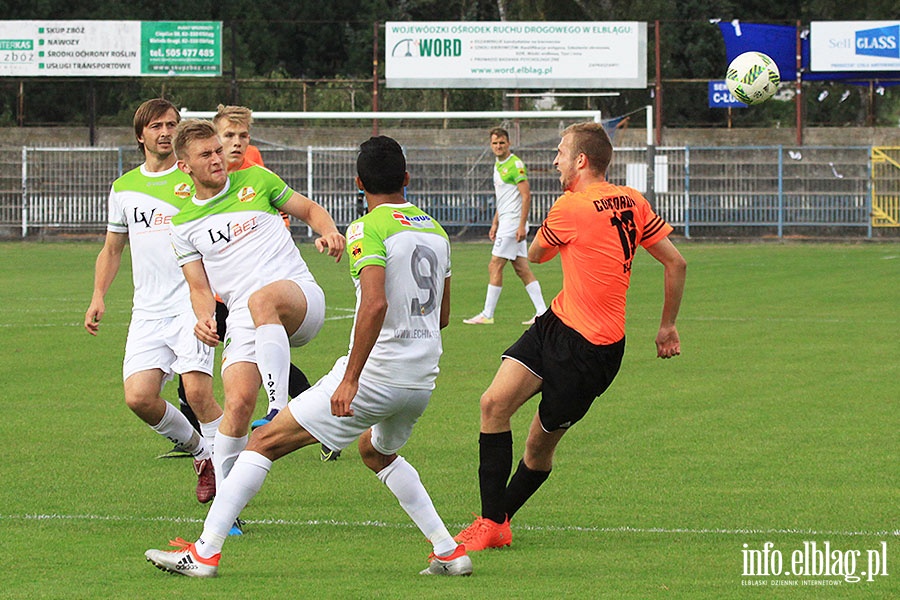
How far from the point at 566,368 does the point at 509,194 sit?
1142 centimetres

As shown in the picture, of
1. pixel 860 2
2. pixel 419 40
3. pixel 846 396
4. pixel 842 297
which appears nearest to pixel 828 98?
pixel 860 2

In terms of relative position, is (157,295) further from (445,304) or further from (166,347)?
(445,304)

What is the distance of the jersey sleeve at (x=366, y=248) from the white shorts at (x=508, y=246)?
11.6 meters

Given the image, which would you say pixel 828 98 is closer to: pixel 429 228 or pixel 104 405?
pixel 104 405

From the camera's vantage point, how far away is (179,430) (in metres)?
7.79

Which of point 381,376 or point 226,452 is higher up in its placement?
point 381,376

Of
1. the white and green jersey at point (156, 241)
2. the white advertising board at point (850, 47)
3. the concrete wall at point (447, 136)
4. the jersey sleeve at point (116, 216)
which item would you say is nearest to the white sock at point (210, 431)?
the white and green jersey at point (156, 241)

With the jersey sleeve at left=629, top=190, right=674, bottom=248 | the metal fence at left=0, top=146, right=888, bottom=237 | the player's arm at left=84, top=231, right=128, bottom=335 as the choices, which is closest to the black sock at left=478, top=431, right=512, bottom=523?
the jersey sleeve at left=629, top=190, right=674, bottom=248

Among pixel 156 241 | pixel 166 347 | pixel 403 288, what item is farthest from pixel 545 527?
pixel 156 241

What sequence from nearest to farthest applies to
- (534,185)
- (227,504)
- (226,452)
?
(227,504)
(226,452)
(534,185)

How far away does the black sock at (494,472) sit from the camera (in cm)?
655

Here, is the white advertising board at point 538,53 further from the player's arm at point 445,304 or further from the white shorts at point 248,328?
the player's arm at point 445,304

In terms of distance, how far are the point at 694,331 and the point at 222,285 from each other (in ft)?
32.2

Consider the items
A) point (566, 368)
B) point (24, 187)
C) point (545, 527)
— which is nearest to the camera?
point (566, 368)
